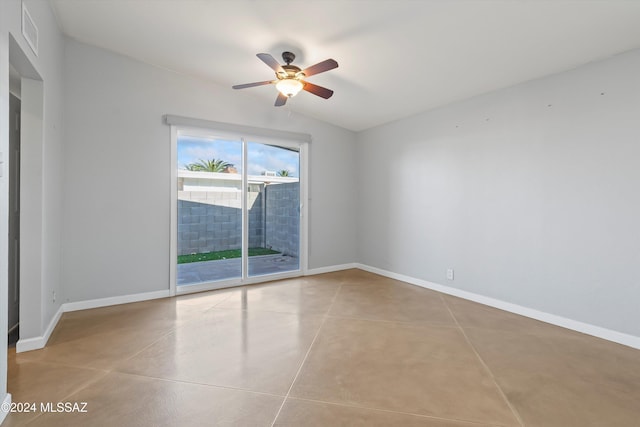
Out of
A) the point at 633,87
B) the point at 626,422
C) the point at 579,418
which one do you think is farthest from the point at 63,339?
the point at 633,87

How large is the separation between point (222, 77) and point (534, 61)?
10.7ft

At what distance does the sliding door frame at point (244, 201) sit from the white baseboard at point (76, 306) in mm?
247

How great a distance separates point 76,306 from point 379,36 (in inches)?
155

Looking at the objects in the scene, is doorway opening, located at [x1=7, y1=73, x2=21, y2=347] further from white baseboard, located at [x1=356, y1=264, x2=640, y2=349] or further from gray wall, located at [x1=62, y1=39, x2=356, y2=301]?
white baseboard, located at [x1=356, y1=264, x2=640, y2=349]

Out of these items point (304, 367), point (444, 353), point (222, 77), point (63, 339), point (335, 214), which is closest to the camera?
point (304, 367)

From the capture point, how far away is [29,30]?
1960 mm

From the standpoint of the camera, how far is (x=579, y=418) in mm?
1570

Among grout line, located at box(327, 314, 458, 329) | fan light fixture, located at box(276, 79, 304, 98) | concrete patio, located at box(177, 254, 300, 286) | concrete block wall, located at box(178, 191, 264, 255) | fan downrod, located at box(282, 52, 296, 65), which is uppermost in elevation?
fan downrod, located at box(282, 52, 296, 65)

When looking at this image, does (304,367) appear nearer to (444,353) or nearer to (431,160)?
(444,353)

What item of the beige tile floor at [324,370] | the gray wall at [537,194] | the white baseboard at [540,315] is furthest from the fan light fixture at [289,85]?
the white baseboard at [540,315]

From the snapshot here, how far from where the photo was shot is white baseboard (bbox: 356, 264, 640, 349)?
2418 mm

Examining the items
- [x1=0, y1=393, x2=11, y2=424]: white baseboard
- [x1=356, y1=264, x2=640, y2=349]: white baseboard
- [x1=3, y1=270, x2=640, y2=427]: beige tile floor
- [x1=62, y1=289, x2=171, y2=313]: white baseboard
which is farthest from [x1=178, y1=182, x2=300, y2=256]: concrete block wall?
[x1=0, y1=393, x2=11, y2=424]: white baseboard

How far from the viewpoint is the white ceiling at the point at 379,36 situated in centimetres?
215

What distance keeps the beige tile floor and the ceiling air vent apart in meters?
2.17
